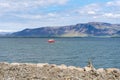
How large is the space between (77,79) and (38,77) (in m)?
2.42

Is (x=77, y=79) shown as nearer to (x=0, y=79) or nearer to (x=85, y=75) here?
(x=85, y=75)

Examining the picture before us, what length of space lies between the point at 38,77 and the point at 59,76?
5.62 feet

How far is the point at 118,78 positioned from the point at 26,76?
238 inches

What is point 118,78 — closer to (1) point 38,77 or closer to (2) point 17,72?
(1) point 38,77

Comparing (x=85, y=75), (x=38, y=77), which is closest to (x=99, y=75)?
(x=85, y=75)

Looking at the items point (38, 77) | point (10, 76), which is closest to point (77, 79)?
point (38, 77)

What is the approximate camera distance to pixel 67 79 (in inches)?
830

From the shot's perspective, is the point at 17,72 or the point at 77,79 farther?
the point at 17,72

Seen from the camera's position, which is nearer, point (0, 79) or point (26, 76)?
point (0, 79)

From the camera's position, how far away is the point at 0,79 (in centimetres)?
2038

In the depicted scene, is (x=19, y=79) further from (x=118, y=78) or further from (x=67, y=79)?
(x=118, y=78)

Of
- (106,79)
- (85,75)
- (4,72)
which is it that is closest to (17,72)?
(4,72)

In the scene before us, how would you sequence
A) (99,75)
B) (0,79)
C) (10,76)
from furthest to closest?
(99,75), (10,76), (0,79)

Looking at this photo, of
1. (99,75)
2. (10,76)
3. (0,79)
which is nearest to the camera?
(0,79)
